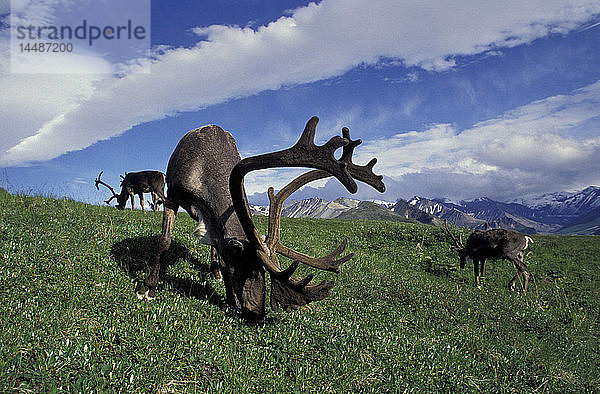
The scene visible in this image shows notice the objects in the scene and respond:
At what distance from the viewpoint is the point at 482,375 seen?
7.79m

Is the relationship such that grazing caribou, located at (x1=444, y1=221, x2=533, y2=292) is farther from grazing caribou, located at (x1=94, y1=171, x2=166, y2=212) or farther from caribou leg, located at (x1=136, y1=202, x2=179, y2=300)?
grazing caribou, located at (x1=94, y1=171, x2=166, y2=212)

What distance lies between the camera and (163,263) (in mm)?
10133

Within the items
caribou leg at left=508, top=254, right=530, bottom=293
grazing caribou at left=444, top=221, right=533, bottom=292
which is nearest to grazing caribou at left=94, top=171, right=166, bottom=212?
grazing caribou at left=444, top=221, right=533, bottom=292

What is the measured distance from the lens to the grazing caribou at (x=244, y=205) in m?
5.46

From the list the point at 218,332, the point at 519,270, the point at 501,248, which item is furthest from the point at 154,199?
the point at 519,270

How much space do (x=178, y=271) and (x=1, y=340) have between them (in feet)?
15.3

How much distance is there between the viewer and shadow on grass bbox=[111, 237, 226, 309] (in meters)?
8.77

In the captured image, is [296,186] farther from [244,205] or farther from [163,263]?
[163,263]

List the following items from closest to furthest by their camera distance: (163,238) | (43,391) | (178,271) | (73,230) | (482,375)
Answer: (43,391) → (482,375) → (163,238) → (178,271) → (73,230)

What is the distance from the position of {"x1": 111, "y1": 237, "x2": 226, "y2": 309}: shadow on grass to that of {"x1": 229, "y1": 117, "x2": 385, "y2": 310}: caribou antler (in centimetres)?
257

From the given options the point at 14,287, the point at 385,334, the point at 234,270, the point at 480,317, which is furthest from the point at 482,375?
the point at 14,287

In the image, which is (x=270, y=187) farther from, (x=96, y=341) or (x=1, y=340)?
(x=1, y=340)

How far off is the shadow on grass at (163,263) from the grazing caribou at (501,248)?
13.9 meters

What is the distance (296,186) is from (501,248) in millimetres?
14345
